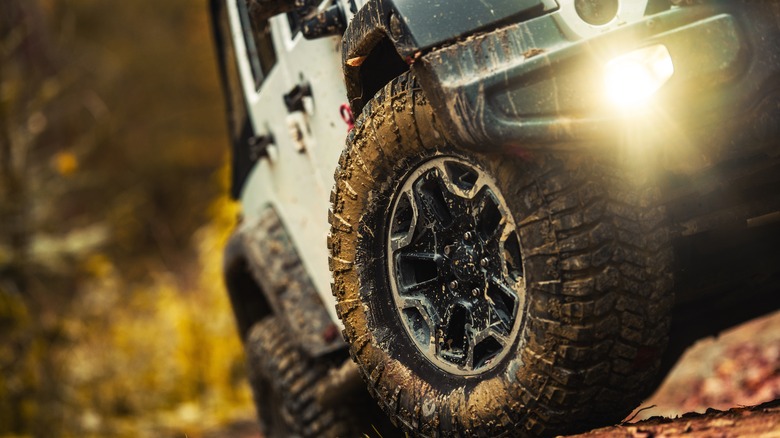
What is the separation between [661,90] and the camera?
220 cm

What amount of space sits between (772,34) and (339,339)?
2351 mm

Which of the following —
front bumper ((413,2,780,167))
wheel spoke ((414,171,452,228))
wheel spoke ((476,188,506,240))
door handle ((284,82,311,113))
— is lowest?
wheel spoke ((476,188,506,240))

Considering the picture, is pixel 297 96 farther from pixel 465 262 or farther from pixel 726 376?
pixel 726 376

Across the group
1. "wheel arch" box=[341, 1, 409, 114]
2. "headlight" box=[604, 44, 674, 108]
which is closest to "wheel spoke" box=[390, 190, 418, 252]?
"wheel arch" box=[341, 1, 409, 114]

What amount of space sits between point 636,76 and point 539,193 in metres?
0.35

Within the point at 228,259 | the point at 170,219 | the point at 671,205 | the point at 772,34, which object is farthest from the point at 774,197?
the point at 170,219

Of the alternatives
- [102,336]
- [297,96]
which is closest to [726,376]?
[297,96]

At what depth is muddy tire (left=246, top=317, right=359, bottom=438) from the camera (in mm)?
4277

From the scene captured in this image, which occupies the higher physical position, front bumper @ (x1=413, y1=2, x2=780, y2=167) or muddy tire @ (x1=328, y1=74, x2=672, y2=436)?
front bumper @ (x1=413, y1=2, x2=780, y2=167)

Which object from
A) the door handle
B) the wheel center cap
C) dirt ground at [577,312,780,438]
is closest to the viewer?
the wheel center cap

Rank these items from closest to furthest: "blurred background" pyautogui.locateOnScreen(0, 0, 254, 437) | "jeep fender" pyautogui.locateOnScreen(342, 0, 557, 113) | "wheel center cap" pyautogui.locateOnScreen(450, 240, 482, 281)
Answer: "jeep fender" pyautogui.locateOnScreen(342, 0, 557, 113) → "wheel center cap" pyautogui.locateOnScreen(450, 240, 482, 281) → "blurred background" pyautogui.locateOnScreen(0, 0, 254, 437)

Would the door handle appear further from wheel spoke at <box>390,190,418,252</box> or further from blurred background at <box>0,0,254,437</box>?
blurred background at <box>0,0,254,437</box>

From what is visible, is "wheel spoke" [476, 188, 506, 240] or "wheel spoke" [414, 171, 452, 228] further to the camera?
"wheel spoke" [414, 171, 452, 228]

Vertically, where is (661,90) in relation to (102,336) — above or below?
below
